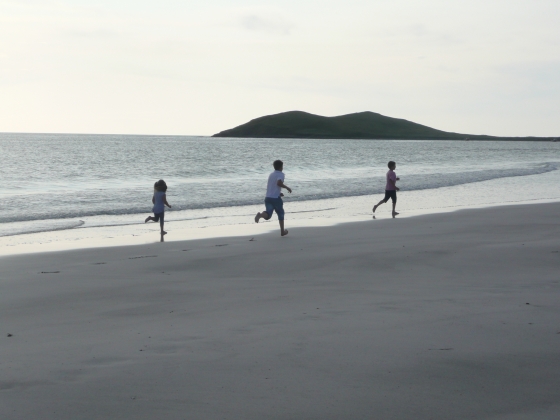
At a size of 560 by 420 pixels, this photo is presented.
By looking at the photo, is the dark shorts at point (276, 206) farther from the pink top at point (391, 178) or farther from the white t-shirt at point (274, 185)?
the pink top at point (391, 178)

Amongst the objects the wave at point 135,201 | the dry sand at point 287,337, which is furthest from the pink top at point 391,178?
the dry sand at point 287,337

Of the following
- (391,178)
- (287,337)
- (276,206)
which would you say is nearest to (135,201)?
(391,178)

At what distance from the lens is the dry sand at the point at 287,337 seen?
3.74 m

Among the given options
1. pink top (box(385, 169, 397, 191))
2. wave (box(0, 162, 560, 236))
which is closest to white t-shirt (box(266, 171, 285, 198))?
pink top (box(385, 169, 397, 191))

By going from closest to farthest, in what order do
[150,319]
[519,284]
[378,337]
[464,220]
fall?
1. [378,337]
2. [150,319]
3. [519,284]
4. [464,220]

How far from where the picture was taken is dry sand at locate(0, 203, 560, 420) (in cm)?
374

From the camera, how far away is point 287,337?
5059 mm

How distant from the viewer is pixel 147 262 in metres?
9.93

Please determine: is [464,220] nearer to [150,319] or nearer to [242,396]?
[150,319]

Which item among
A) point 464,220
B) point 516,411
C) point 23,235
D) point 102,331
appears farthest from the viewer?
point 464,220

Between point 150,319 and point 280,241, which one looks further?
point 280,241

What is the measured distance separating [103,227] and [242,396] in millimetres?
13242

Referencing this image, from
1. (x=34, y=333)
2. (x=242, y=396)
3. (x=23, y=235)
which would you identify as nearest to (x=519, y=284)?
(x=242, y=396)

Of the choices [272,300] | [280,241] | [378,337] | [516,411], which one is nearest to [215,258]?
[280,241]
